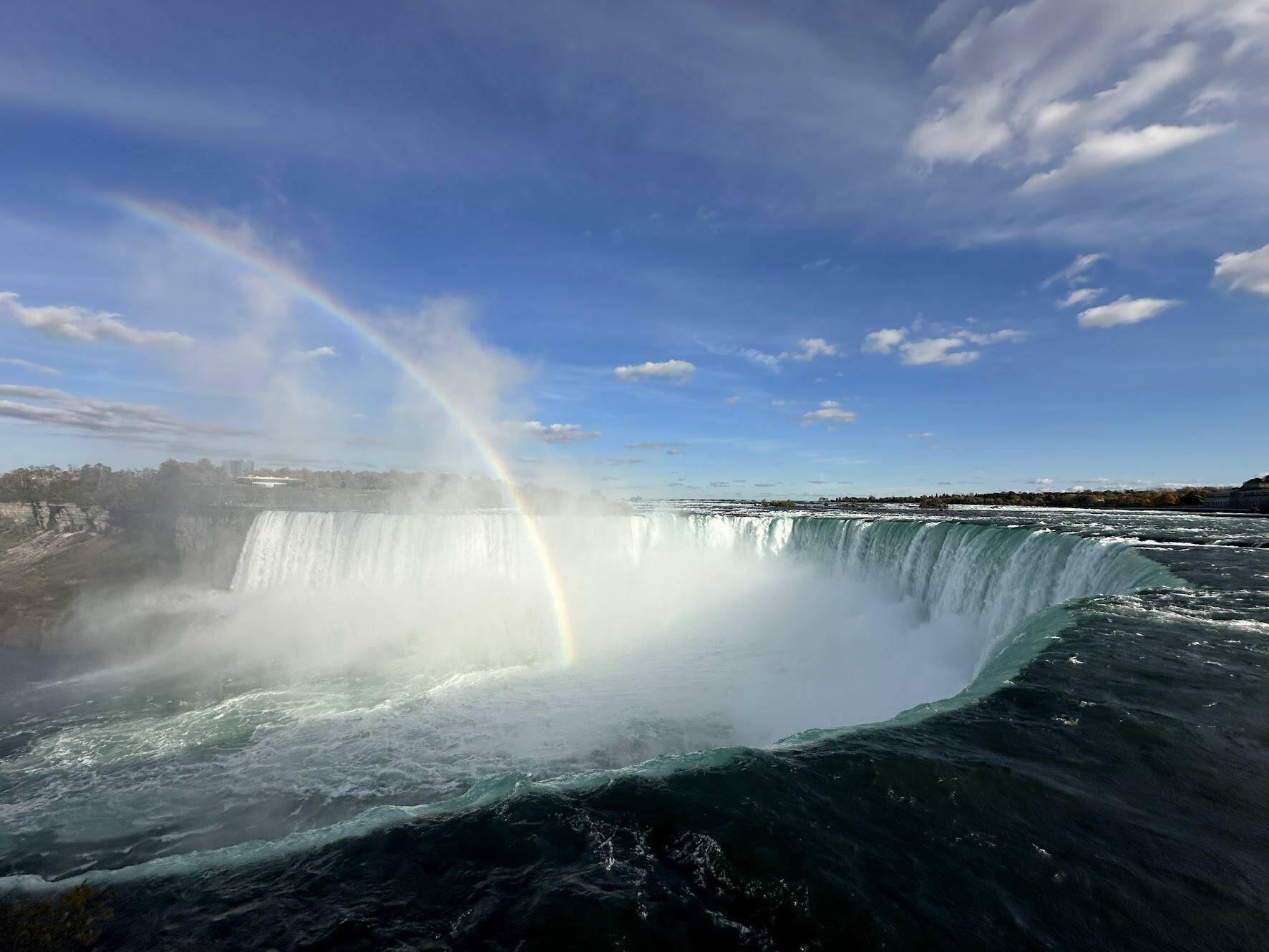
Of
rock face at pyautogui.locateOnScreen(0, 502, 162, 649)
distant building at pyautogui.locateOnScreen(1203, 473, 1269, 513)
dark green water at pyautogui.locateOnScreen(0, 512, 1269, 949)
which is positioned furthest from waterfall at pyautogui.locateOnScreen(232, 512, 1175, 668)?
distant building at pyautogui.locateOnScreen(1203, 473, 1269, 513)

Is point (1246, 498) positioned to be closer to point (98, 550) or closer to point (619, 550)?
point (619, 550)

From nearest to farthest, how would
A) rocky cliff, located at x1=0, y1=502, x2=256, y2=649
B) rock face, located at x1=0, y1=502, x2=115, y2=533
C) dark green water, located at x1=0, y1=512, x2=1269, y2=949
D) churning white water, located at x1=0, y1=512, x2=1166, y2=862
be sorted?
dark green water, located at x1=0, y1=512, x2=1269, y2=949, churning white water, located at x1=0, y1=512, x2=1166, y2=862, rocky cliff, located at x1=0, y1=502, x2=256, y2=649, rock face, located at x1=0, y1=502, x2=115, y2=533

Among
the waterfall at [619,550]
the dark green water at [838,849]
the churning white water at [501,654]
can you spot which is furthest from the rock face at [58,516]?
the dark green water at [838,849]

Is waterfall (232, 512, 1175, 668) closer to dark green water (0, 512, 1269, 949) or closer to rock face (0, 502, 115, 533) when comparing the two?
dark green water (0, 512, 1269, 949)

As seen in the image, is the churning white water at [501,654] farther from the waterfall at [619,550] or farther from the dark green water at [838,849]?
the dark green water at [838,849]

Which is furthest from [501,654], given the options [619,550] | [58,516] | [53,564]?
[58,516]

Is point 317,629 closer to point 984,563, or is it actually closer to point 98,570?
point 98,570

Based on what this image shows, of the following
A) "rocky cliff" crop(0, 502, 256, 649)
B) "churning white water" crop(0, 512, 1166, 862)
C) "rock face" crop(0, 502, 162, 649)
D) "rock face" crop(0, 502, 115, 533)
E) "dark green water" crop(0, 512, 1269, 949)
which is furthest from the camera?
"rock face" crop(0, 502, 115, 533)

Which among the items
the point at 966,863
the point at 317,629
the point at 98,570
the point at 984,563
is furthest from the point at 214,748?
the point at 98,570
